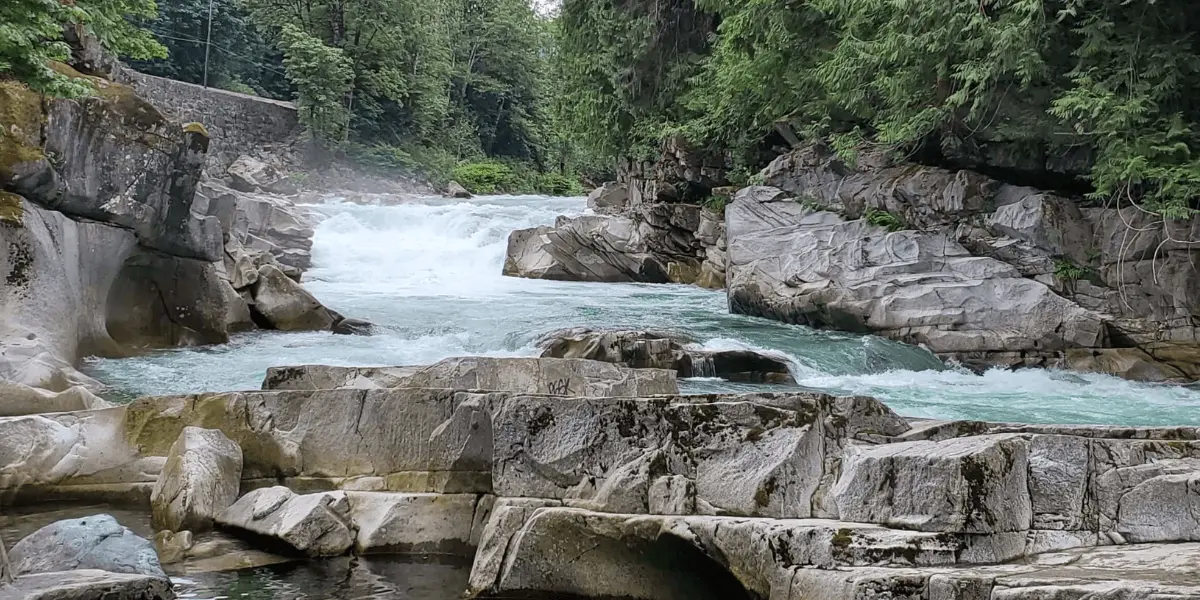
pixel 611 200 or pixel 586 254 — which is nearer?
pixel 586 254

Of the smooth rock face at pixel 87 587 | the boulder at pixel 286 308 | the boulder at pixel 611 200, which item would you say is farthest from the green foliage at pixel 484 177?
the smooth rock face at pixel 87 587

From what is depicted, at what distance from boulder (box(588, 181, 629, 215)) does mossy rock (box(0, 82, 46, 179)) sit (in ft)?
56.6

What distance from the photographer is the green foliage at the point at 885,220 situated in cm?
1585

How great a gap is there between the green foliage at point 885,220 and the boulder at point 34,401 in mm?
13054

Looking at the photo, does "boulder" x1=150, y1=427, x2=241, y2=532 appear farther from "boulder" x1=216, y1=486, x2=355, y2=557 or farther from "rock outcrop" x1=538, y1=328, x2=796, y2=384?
"rock outcrop" x1=538, y1=328, x2=796, y2=384

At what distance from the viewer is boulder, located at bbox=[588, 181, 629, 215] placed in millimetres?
27500

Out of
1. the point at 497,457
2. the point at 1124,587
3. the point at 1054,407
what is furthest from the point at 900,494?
the point at 1054,407

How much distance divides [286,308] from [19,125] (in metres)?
5.20

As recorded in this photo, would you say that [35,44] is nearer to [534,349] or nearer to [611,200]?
[534,349]

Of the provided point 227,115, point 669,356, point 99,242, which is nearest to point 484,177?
point 227,115

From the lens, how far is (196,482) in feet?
17.6

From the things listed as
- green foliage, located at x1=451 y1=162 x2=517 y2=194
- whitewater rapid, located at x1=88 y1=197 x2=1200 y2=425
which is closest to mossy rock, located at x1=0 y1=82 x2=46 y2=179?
whitewater rapid, located at x1=88 y1=197 x2=1200 y2=425

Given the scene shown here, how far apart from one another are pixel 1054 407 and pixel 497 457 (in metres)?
8.35

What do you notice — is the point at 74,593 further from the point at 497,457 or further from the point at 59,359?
the point at 59,359
